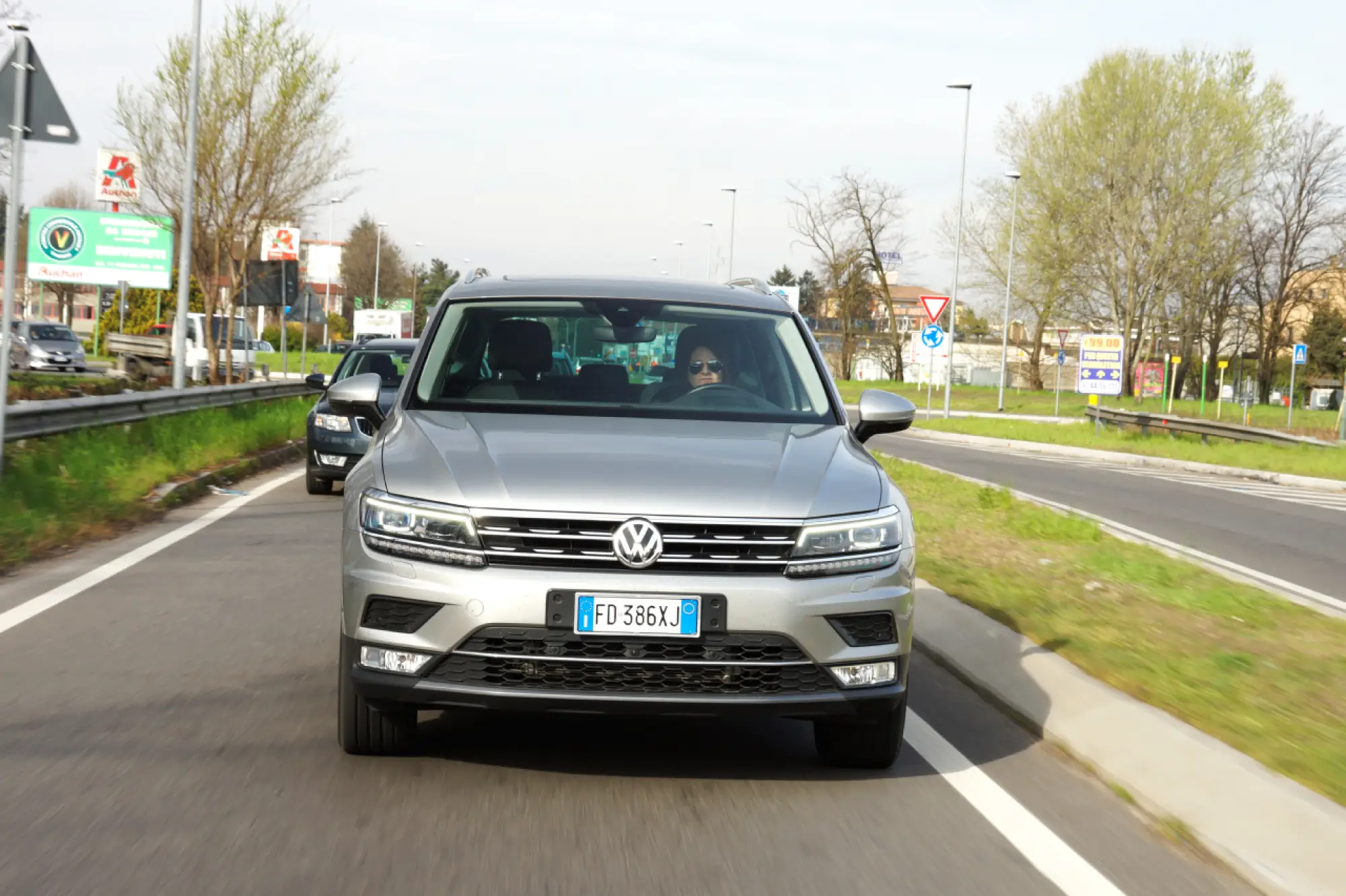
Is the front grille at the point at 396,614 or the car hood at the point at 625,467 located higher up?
the car hood at the point at 625,467

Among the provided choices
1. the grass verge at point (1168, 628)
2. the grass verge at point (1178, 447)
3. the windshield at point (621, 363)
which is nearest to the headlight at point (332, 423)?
the grass verge at point (1168, 628)

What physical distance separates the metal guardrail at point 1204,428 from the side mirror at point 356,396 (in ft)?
98.8

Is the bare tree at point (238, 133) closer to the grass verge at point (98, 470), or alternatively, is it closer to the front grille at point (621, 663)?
the grass verge at point (98, 470)

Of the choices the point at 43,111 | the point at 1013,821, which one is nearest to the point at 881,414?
the point at 1013,821

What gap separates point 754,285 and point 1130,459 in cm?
2507

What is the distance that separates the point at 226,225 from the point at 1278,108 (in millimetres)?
38144

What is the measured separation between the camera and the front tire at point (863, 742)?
5.24m

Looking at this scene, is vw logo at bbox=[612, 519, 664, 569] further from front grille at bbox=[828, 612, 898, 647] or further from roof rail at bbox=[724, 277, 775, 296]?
roof rail at bbox=[724, 277, 775, 296]

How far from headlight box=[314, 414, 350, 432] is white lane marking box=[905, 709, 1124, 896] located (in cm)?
956

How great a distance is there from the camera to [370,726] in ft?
17.0

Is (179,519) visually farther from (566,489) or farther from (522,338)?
(566,489)

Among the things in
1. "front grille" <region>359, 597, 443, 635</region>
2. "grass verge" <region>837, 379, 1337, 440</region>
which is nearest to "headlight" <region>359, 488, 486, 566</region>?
"front grille" <region>359, 597, 443, 635</region>

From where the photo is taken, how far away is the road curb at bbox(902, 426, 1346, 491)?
26094mm

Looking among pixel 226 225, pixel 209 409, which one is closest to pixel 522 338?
pixel 209 409
